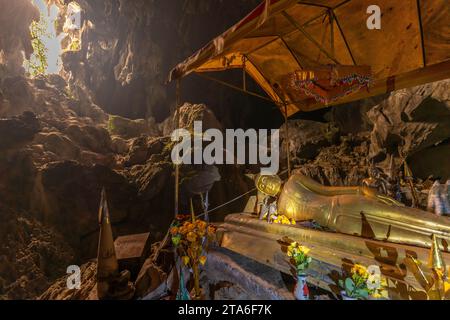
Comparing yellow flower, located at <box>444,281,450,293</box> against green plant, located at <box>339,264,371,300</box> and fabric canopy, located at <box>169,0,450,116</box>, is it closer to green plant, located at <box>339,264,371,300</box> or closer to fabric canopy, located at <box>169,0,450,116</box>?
green plant, located at <box>339,264,371,300</box>

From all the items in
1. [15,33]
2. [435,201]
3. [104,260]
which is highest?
[15,33]

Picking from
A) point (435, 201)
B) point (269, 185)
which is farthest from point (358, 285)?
point (269, 185)

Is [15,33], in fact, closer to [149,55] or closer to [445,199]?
[149,55]

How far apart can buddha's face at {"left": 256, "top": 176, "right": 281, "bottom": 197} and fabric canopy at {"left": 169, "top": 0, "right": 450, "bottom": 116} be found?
7.20 feet

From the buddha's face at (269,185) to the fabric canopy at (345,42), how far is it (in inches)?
86.4

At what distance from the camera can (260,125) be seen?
20469 millimetres

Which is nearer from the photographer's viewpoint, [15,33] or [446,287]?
[446,287]

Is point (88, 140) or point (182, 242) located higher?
point (88, 140)

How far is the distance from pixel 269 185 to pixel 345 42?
139 inches

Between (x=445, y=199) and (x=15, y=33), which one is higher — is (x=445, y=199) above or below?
below

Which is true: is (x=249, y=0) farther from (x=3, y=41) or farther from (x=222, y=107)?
(x=3, y=41)

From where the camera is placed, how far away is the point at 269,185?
496 centimetres
